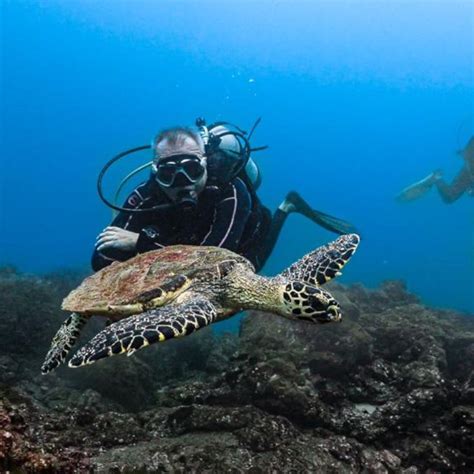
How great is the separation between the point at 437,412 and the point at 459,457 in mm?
677

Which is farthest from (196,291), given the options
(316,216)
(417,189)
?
(417,189)

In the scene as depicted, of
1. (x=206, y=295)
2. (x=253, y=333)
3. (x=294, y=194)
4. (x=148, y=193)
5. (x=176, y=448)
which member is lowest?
(x=176, y=448)

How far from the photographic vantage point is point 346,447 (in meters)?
4.39

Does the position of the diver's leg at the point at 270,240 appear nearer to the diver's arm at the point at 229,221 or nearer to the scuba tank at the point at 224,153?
the scuba tank at the point at 224,153

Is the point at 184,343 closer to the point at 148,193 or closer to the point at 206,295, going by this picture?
the point at 148,193

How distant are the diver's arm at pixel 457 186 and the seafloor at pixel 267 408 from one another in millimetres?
12937

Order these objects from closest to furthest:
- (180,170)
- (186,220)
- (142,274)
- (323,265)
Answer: (142,274)
(323,265)
(180,170)
(186,220)

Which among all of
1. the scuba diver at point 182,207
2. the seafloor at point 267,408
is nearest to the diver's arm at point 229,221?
the scuba diver at point 182,207

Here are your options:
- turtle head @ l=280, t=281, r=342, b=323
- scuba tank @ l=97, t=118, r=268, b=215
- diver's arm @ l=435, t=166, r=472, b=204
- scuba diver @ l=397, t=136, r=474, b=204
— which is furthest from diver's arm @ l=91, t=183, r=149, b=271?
diver's arm @ l=435, t=166, r=472, b=204

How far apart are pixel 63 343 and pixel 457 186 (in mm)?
19436

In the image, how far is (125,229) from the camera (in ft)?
23.0

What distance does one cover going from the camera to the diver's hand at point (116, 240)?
6.67 m

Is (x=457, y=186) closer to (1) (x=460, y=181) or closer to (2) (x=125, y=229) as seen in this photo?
(1) (x=460, y=181)

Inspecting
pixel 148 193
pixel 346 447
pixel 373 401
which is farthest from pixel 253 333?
pixel 346 447
